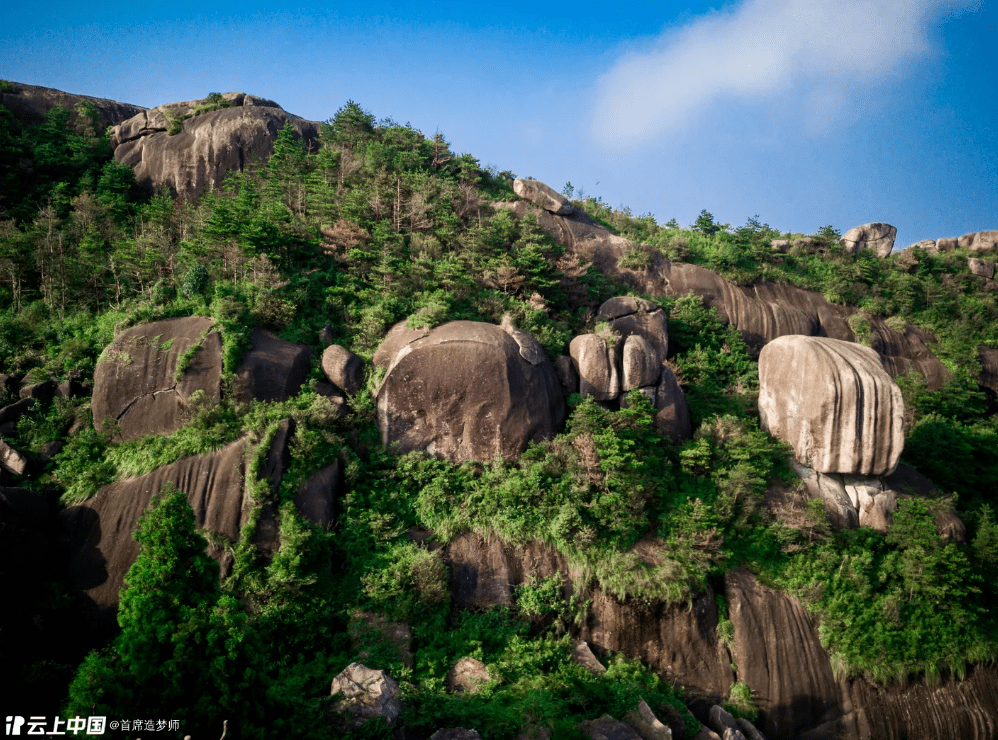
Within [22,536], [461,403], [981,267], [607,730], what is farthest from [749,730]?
[981,267]

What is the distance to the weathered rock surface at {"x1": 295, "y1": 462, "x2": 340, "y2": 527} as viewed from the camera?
13875 mm

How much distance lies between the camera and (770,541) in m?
15.1

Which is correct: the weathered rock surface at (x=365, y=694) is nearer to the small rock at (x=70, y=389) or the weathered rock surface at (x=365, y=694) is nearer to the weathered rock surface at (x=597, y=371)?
the weathered rock surface at (x=597, y=371)

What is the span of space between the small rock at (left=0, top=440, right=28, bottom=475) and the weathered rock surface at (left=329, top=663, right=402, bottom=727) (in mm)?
11044

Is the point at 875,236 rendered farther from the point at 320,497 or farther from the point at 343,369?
the point at 320,497

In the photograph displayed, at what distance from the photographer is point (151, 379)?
609 inches

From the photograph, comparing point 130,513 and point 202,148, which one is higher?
point 202,148

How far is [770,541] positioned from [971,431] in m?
12.7

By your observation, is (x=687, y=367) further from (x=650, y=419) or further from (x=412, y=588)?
(x=412, y=588)

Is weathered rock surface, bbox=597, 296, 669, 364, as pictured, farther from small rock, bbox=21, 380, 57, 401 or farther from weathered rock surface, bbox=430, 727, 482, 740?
small rock, bbox=21, 380, 57, 401

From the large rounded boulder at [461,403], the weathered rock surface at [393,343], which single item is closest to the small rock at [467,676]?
the large rounded boulder at [461,403]

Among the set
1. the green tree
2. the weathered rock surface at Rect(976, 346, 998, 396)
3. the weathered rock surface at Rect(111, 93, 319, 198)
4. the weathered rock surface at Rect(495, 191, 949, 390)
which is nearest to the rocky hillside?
the green tree

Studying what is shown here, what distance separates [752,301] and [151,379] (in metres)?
24.7

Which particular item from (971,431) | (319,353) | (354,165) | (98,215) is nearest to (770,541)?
(971,431)
